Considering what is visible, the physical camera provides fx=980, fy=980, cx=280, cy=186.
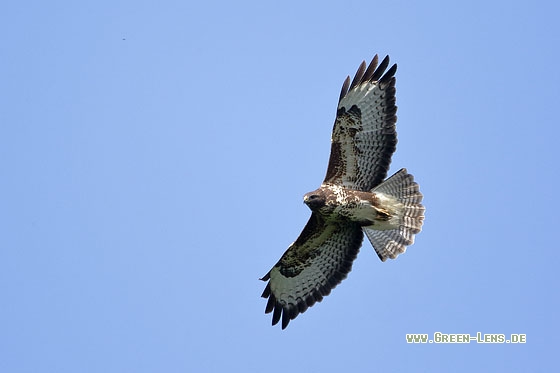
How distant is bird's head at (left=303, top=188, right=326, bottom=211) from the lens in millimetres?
14086

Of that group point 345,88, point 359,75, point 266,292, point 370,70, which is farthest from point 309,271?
point 370,70

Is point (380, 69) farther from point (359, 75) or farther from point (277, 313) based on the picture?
point (277, 313)

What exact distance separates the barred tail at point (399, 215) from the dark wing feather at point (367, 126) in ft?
0.75

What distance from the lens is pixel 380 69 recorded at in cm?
1444

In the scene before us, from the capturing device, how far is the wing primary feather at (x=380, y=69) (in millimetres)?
14414

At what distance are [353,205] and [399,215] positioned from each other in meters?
0.84

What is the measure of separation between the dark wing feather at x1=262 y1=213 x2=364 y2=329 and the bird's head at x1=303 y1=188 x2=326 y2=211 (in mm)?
786

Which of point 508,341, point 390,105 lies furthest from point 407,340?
point 390,105

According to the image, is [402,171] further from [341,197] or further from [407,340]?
[407,340]

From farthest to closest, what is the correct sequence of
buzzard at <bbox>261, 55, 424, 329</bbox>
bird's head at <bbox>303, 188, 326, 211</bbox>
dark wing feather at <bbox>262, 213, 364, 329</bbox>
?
dark wing feather at <bbox>262, 213, 364, 329</bbox>, buzzard at <bbox>261, 55, 424, 329</bbox>, bird's head at <bbox>303, 188, 326, 211</bbox>

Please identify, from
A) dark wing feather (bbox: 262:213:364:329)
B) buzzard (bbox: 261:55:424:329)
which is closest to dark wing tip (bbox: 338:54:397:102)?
buzzard (bbox: 261:55:424:329)

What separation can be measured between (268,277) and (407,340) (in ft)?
7.70

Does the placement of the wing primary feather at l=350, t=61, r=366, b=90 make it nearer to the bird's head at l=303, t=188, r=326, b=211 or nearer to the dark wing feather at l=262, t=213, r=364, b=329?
the bird's head at l=303, t=188, r=326, b=211

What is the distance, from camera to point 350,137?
568 inches
